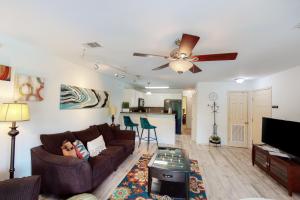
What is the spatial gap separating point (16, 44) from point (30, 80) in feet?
1.77

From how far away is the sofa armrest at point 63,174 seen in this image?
224 cm

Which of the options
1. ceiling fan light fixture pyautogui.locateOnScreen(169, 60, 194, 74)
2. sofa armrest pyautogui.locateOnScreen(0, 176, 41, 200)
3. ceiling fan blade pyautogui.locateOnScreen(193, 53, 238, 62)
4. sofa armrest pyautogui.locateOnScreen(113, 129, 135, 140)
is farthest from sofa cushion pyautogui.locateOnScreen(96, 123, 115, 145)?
ceiling fan blade pyautogui.locateOnScreen(193, 53, 238, 62)

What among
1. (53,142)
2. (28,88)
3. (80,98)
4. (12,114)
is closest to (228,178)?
(53,142)

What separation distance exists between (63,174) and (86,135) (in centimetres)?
125

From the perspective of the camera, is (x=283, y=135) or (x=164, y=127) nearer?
(x=283, y=135)

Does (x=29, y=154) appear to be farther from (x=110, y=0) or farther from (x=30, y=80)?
(x=110, y=0)

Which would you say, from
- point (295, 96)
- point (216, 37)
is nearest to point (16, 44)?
point (216, 37)

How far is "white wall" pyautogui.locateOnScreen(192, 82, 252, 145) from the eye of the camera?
572cm

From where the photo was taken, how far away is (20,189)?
1560 mm

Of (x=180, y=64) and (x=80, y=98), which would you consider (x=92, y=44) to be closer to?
(x=180, y=64)

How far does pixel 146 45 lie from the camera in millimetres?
2408

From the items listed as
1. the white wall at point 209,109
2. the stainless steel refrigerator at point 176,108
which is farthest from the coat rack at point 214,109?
the stainless steel refrigerator at point 176,108

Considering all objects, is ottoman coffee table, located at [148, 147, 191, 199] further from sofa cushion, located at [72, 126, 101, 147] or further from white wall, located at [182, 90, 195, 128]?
white wall, located at [182, 90, 195, 128]

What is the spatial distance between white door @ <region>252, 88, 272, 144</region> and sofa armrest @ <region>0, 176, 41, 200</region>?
5.10 meters
